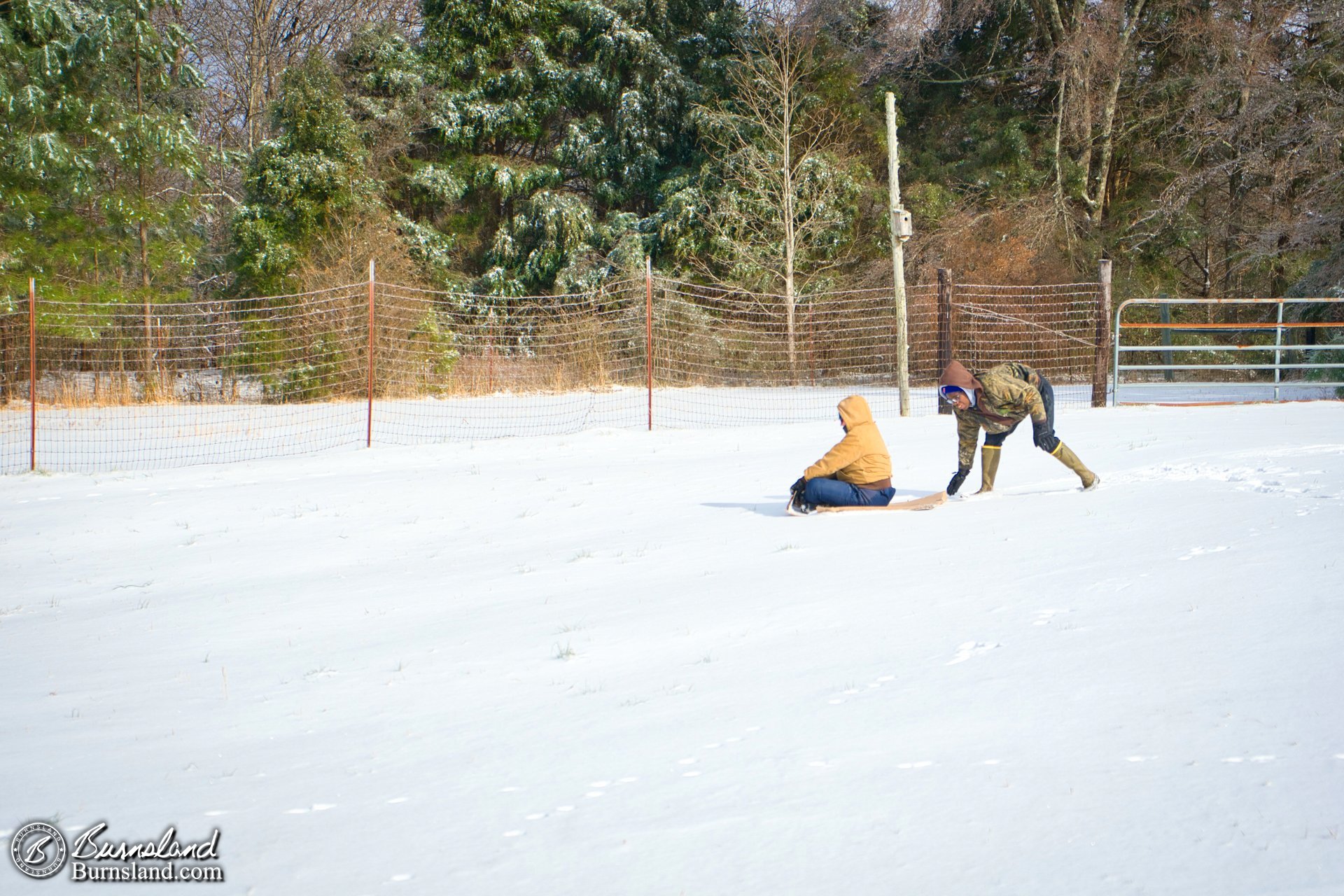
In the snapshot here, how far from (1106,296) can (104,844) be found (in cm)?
1512

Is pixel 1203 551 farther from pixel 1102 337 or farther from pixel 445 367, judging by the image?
pixel 445 367

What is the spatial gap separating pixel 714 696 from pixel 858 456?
3830 millimetres

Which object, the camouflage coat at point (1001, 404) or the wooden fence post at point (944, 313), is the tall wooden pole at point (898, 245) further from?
the camouflage coat at point (1001, 404)

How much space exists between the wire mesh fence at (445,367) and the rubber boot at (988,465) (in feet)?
21.2

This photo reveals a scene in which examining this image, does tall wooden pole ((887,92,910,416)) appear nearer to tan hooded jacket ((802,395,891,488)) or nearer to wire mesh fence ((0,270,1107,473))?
wire mesh fence ((0,270,1107,473))

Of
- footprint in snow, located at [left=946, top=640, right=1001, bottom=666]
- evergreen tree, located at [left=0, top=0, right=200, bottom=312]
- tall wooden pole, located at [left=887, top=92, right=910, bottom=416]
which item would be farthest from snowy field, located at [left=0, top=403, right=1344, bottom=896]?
evergreen tree, located at [left=0, top=0, right=200, bottom=312]

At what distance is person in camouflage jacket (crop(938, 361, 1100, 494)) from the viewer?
26.2ft

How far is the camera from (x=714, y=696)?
431 cm

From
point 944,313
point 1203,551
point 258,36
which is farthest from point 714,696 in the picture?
point 258,36

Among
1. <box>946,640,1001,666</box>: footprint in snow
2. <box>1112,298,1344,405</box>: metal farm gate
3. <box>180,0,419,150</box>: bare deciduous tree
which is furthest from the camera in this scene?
<box>180,0,419,150</box>: bare deciduous tree

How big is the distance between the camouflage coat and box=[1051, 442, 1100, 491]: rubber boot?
0.29 m

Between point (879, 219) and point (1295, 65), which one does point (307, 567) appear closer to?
point (879, 219)

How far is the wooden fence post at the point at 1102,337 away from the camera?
51.5 feet

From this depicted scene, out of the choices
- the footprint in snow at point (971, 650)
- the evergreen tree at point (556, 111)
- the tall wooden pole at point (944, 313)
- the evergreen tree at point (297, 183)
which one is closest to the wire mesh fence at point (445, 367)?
the tall wooden pole at point (944, 313)
